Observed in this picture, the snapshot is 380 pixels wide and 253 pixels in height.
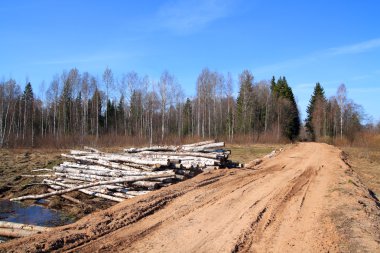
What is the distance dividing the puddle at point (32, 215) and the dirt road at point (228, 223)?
148cm

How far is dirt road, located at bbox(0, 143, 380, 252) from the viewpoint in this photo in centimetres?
612

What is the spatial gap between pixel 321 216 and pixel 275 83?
69.5 metres

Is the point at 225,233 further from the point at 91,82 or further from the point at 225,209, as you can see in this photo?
the point at 91,82

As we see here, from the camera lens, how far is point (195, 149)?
16.8 m

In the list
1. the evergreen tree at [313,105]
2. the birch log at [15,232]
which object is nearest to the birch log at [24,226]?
the birch log at [15,232]

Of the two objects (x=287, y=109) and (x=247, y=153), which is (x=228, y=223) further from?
(x=287, y=109)

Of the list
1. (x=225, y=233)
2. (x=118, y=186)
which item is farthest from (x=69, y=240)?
(x=118, y=186)

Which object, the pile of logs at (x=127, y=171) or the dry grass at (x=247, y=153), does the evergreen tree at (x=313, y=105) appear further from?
the pile of logs at (x=127, y=171)

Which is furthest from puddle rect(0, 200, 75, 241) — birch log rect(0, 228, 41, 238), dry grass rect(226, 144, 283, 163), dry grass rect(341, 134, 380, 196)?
dry grass rect(226, 144, 283, 163)

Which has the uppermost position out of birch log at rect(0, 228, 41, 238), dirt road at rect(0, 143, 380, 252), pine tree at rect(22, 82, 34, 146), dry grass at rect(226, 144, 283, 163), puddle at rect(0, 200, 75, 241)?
pine tree at rect(22, 82, 34, 146)

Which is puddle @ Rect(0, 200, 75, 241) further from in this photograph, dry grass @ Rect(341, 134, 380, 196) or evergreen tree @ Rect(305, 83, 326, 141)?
evergreen tree @ Rect(305, 83, 326, 141)

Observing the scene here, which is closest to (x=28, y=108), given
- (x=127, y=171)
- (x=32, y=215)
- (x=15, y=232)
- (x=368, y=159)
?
(x=127, y=171)

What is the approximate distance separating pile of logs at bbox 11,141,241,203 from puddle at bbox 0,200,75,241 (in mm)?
608

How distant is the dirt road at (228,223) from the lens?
6117mm
